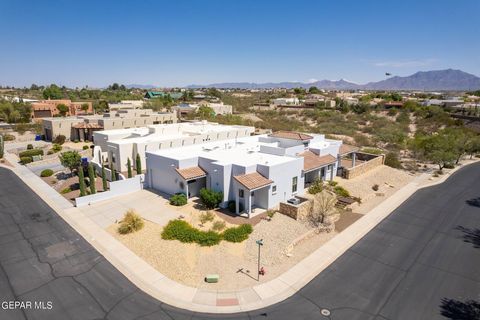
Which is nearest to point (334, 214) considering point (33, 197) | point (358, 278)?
point (358, 278)

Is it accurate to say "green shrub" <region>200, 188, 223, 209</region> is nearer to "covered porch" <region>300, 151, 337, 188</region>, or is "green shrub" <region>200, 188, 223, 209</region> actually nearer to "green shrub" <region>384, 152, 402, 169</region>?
"covered porch" <region>300, 151, 337, 188</region>

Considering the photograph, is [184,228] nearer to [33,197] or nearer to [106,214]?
[106,214]

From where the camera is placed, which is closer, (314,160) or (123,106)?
(314,160)

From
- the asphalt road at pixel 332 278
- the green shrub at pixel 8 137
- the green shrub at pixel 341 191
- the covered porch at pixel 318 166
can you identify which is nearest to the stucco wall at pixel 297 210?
the asphalt road at pixel 332 278

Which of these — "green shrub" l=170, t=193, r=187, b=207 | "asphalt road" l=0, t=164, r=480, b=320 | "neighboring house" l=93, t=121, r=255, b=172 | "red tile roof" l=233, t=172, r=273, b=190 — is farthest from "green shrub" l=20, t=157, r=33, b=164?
"red tile roof" l=233, t=172, r=273, b=190

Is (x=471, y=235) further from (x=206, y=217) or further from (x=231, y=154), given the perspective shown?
(x=231, y=154)

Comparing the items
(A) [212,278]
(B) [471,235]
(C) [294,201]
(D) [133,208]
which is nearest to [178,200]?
(D) [133,208]
